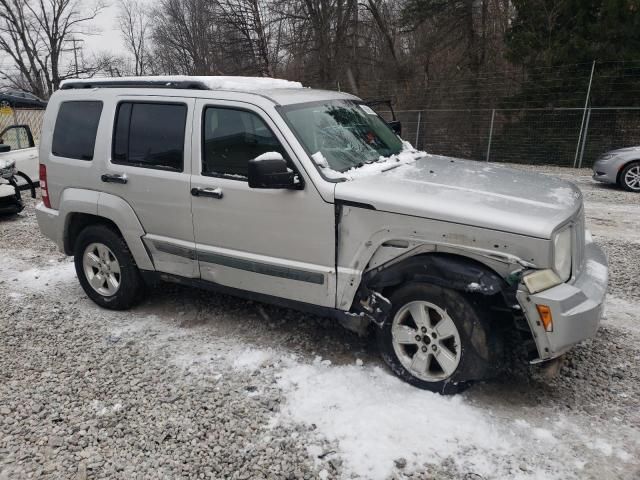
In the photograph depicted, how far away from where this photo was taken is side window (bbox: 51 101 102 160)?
4633mm

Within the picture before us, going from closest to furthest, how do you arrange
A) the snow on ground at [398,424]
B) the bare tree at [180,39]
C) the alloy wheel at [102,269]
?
the snow on ground at [398,424]
the alloy wheel at [102,269]
the bare tree at [180,39]

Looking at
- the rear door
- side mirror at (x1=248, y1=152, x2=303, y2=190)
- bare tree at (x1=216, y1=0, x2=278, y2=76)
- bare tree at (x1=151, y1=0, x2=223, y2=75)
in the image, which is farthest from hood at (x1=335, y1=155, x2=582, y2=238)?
bare tree at (x1=151, y1=0, x2=223, y2=75)

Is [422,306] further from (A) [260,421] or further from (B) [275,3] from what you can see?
(B) [275,3]

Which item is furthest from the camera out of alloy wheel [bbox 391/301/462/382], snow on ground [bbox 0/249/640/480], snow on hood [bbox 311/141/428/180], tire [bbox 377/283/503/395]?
snow on hood [bbox 311/141/428/180]

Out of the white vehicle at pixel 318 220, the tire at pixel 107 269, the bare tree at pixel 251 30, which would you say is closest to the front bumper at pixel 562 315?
the white vehicle at pixel 318 220

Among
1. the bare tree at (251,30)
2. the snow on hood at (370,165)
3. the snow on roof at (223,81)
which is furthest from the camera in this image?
the bare tree at (251,30)

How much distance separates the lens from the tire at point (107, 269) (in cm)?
463

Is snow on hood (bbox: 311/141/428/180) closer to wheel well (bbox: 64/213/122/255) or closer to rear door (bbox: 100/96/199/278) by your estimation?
rear door (bbox: 100/96/199/278)

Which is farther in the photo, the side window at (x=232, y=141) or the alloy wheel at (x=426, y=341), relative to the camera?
the side window at (x=232, y=141)

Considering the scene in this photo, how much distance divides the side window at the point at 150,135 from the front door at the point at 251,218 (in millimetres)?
217

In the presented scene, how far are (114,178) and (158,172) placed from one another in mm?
500

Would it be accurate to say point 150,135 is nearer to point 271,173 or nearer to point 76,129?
point 76,129

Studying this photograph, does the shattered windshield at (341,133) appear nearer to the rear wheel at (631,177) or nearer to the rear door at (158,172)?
the rear door at (158,172)

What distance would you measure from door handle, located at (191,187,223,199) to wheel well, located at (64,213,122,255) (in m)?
1.13
